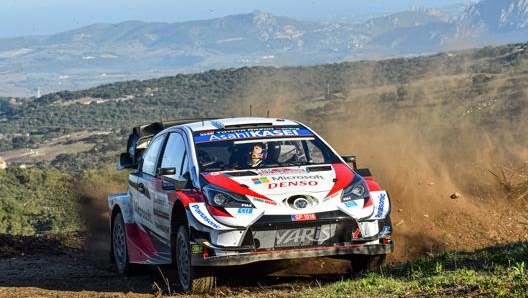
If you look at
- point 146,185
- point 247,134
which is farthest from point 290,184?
point 146,185

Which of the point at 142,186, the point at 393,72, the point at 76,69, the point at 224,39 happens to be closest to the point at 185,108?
the point at 393,72

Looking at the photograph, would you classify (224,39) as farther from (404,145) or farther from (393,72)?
(404,145)

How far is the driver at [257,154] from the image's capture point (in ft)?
29.9

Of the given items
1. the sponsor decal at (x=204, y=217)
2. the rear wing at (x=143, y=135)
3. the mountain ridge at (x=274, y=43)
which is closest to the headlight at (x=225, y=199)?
the sponsor decal at (x=204, y=217)

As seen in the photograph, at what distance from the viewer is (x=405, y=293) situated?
6828 millimetres

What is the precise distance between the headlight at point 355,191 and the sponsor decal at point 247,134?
4.08ft

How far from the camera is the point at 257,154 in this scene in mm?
9219

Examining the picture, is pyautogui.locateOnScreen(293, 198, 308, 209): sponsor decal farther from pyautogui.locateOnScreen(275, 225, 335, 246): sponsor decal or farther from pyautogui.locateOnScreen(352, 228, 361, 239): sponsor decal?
pyautogui.locateOnScreen(352, 228, 361, 239): sponsor decal

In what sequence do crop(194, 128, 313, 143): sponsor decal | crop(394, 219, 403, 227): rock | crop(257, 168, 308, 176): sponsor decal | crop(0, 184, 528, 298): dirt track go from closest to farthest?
crop(257, 168, 308, 176): sponsor decal < crop(0, 184, 528, 298): dirt track < crop(194, 128, 313, 143): sponsor decal < crop(394, 219, 403, 227): rock

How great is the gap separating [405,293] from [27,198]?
91.8 feet

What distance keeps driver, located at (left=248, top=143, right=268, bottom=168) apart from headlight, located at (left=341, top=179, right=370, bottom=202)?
3.46 ft

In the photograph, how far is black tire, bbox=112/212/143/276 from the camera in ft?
34.8

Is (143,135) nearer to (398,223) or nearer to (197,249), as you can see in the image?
(398,223)

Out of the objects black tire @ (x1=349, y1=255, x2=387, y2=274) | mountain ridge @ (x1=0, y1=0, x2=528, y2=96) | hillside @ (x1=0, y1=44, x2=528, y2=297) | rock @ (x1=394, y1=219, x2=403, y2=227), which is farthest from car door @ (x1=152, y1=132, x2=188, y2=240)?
mountain ridge @ (x1=0, y1=0, x2=528, y2=96)
